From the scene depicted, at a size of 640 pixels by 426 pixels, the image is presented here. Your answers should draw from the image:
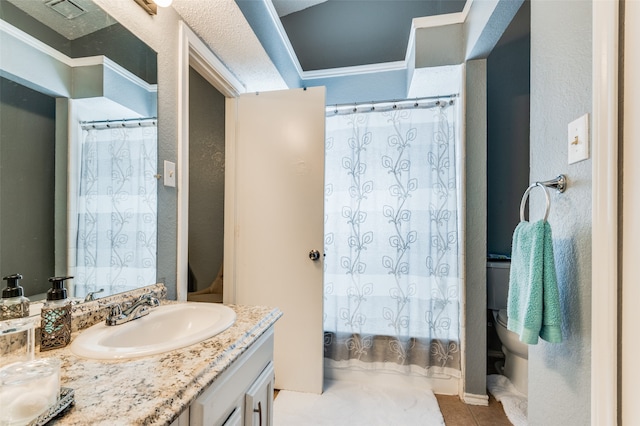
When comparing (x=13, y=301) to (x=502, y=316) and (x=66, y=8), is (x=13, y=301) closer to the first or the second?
(x=66, y=8)

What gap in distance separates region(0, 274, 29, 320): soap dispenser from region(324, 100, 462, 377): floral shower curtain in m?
1.54

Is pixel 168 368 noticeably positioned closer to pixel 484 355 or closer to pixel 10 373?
pixel 10 373

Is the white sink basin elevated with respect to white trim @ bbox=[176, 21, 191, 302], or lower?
lower

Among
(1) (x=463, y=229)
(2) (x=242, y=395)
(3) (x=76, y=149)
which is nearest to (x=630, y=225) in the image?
(2) (x=242, y=395)

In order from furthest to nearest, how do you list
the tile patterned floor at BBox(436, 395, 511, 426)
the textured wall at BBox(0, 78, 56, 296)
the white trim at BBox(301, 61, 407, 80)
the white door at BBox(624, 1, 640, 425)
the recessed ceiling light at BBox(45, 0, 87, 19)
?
the white trim at BBox(301, 61, 407, 80), the tile patterned floor at BBox(436, 395, 511, 426), the recessed ceiling light at BBox(45, 0, 87, 19), the textured wall at BBox(0, 78, 56, 296), the white door at BBox(624, 1, 640, 425)

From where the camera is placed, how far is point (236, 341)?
73 centimetres

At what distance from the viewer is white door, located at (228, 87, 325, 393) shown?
180 cm

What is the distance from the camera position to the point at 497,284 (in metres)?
1.89

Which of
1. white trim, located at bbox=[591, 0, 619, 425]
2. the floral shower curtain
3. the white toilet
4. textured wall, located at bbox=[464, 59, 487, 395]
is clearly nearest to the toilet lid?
the white toilet

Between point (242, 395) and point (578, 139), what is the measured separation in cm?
114

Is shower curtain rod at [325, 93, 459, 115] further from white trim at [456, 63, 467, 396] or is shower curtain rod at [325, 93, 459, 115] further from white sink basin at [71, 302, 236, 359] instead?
white sink basin at [71, 302, 236, 359]

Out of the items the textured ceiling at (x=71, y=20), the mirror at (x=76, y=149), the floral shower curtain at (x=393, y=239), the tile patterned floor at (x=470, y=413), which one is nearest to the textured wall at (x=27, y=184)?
the mirror at (x=76, y=149)

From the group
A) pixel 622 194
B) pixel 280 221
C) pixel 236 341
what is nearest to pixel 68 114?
pixel 236 341

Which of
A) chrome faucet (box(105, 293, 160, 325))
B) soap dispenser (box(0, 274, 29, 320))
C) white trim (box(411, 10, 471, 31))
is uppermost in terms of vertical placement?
white trim (box(411, 10, 471, 31))
